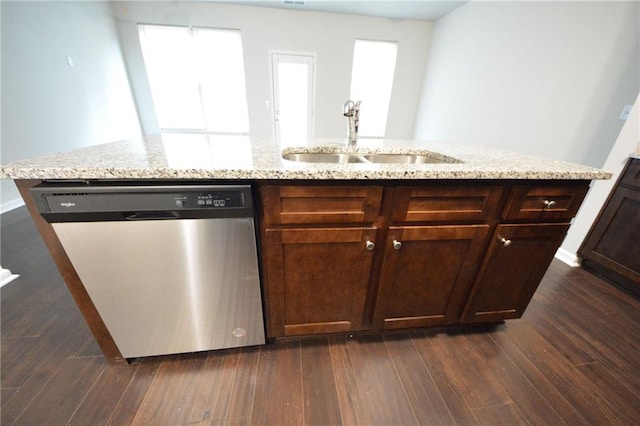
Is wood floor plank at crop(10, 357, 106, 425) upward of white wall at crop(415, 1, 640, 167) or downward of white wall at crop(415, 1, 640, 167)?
downward

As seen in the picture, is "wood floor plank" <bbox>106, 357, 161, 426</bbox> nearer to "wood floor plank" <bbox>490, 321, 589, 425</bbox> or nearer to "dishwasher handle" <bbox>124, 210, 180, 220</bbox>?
"dishwasher handle" <bbox>124, 210, 180, 220</bbox>

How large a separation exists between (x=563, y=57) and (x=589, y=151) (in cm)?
89

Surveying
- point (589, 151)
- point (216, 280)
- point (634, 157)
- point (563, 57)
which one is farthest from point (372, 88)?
point (216, 280)

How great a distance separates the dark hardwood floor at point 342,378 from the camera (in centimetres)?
91

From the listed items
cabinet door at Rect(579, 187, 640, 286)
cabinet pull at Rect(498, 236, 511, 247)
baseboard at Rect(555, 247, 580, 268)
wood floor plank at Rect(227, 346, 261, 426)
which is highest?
cabinet pull at Rect(498, 236, 511, 247)

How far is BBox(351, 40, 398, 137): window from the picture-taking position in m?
4.41

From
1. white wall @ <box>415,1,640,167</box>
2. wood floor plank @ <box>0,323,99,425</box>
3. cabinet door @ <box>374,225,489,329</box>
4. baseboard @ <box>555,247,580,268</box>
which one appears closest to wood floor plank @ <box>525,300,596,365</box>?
cabinet door @ <box>374,225,489,329</box>

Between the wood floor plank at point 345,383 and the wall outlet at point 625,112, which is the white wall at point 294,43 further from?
the wood floor plank at point 345,383

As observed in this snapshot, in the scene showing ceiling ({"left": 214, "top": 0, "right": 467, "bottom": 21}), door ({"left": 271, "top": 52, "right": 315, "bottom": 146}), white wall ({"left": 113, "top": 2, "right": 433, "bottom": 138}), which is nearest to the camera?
ceiling ({"left": 214, "top": 0, "right": 467, "bottom": 21})

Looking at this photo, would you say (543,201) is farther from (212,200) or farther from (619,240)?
(619,240)

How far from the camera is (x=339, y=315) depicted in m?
1.07

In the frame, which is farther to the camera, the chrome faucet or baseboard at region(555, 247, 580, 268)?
baseboard at region(555, 247, 580, 268)

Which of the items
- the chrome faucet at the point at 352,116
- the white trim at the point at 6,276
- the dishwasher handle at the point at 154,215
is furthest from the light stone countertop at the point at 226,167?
the white trim at the point at 6,276

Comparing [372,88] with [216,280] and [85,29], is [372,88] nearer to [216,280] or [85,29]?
[85,29]
